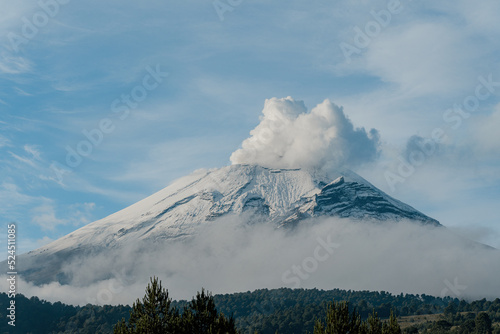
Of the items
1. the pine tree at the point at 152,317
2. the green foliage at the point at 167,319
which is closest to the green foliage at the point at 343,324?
the green foliage at the point at 167,319

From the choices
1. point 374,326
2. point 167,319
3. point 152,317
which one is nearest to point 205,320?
point 167,319

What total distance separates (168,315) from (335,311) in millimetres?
21831

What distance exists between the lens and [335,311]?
231 ft

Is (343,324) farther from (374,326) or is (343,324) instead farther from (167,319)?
(167,319)

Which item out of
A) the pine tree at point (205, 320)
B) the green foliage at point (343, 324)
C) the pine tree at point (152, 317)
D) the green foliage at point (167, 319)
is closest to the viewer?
the green foliage at point (343, 324)

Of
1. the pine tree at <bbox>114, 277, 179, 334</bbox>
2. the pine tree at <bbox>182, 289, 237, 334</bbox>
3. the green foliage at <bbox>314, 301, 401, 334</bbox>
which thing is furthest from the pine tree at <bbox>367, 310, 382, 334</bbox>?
the pine tree at <bbox>114, 277, 179, 334</bbox>

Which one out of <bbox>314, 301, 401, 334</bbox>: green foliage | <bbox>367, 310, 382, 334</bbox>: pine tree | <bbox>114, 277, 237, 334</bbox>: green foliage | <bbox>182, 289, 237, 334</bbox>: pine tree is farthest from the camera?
<bbox>114, 277, 237, 334</bbox>: green foliage

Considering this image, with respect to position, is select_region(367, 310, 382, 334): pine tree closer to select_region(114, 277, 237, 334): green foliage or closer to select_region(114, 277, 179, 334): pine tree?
select_region(114, 277, 237, 334): green foliage

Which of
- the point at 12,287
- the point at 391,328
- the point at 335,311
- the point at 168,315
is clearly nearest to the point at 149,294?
the point at 168,315

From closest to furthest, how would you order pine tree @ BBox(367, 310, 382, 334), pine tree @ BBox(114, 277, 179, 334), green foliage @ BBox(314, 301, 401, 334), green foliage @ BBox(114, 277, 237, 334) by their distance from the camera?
green foliage @ BBox(314, 301, 401, 334), pine tree @ BBox(367, 310, 382, 334), green foliage @ BBox(114, 277, 237, 334), pine tree @ BBox(114, 277, 179, 334)

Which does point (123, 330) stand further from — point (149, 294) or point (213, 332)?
point (213, 332)

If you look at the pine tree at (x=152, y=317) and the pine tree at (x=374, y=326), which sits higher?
the pine tree at (x=152, y=317)

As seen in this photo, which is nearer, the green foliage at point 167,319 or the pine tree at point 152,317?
the green foliage at point 167,319

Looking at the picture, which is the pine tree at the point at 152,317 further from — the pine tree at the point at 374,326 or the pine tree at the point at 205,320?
the pine tree at the point at 374,326
